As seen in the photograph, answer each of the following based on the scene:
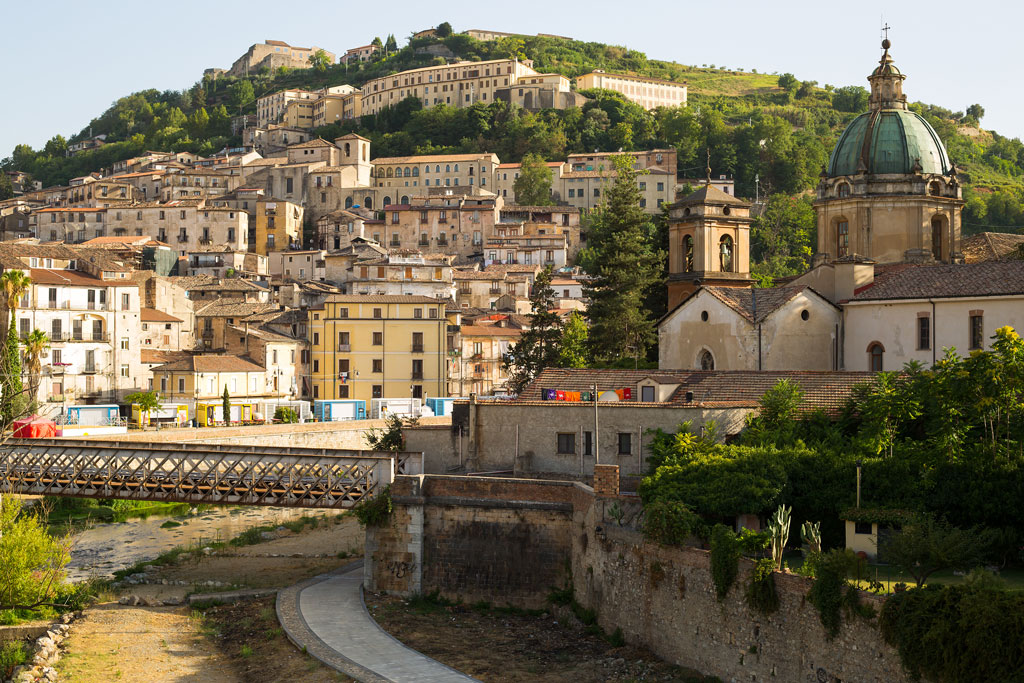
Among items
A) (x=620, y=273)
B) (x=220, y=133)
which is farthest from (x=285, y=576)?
(x=220, y=133)

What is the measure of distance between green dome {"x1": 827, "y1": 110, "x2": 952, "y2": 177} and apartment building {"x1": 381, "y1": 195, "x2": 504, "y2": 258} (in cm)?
6279

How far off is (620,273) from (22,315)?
30486 mm

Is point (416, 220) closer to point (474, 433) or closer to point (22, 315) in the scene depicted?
point (22, 315)

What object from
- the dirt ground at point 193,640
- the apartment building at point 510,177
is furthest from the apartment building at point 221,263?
the dirt ground at point 193,640

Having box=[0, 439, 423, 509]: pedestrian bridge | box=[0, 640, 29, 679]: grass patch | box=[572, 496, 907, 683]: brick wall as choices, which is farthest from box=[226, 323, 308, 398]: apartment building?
box=[572, 496, 907, 683]: brick wall

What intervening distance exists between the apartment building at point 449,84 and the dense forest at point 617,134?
497 cm

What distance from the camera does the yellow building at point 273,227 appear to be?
11650 centimetres

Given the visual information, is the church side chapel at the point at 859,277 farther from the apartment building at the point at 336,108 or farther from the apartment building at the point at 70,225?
the apartment building at the point at 336,108

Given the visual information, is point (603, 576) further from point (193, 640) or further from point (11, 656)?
point (11, 656)

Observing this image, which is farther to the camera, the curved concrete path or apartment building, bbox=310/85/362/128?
apartment building, bbox=310/85/362/128

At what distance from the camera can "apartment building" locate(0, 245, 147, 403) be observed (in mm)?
61219

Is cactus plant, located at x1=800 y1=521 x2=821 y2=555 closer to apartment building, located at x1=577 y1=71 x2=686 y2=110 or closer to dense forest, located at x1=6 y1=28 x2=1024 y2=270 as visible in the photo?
dense forest, located at x1=6 y1=28 x2=1024 y2=270

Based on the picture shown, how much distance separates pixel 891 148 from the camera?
48031 mm

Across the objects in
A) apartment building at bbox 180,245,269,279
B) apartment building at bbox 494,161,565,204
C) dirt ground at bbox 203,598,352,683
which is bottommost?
dirt ground at bbox 203,598,352,683
